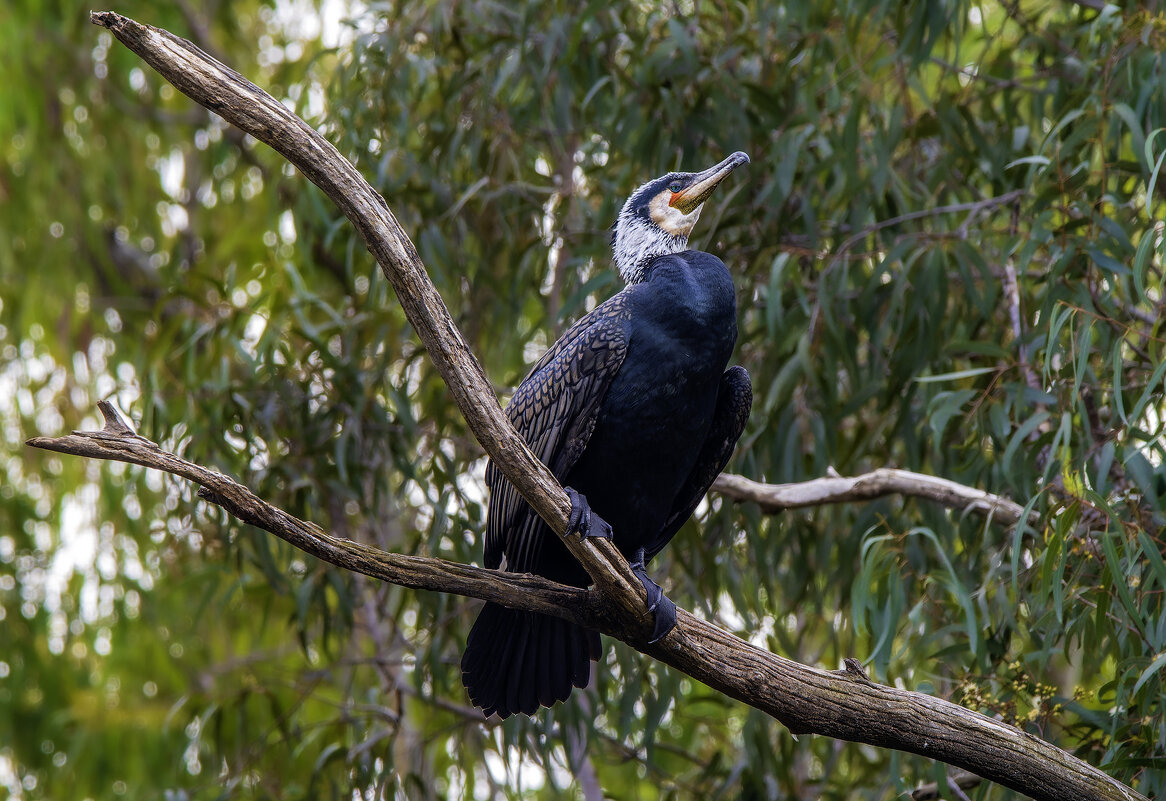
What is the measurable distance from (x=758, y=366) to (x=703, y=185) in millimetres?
992

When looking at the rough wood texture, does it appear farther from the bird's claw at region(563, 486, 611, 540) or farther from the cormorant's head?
the bird's claw at region(563, 486, 611, 540)

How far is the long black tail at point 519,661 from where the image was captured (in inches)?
105

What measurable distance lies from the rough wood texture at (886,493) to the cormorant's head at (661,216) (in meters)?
0.60

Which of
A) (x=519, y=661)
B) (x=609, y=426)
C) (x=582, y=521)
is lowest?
(x=519, y=661)

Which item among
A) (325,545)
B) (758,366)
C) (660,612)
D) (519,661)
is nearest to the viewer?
(325,545)

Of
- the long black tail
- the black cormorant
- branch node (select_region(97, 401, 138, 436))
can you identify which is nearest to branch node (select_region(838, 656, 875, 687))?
the black cormorant

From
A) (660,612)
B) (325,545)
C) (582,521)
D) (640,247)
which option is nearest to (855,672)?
(660,612)

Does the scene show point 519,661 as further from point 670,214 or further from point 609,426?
point 670,214

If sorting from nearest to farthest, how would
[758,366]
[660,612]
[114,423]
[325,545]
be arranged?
[114,423]
[325,545]
[660,612]
[758,366]

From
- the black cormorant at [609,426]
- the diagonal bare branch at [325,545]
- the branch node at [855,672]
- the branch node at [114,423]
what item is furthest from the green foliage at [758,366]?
the branch node at [114,423]

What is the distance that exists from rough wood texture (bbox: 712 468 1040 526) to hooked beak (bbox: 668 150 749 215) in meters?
0.70

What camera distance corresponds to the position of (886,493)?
2965mm

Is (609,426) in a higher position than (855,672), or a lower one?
higher

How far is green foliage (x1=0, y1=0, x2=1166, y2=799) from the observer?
112 inches
